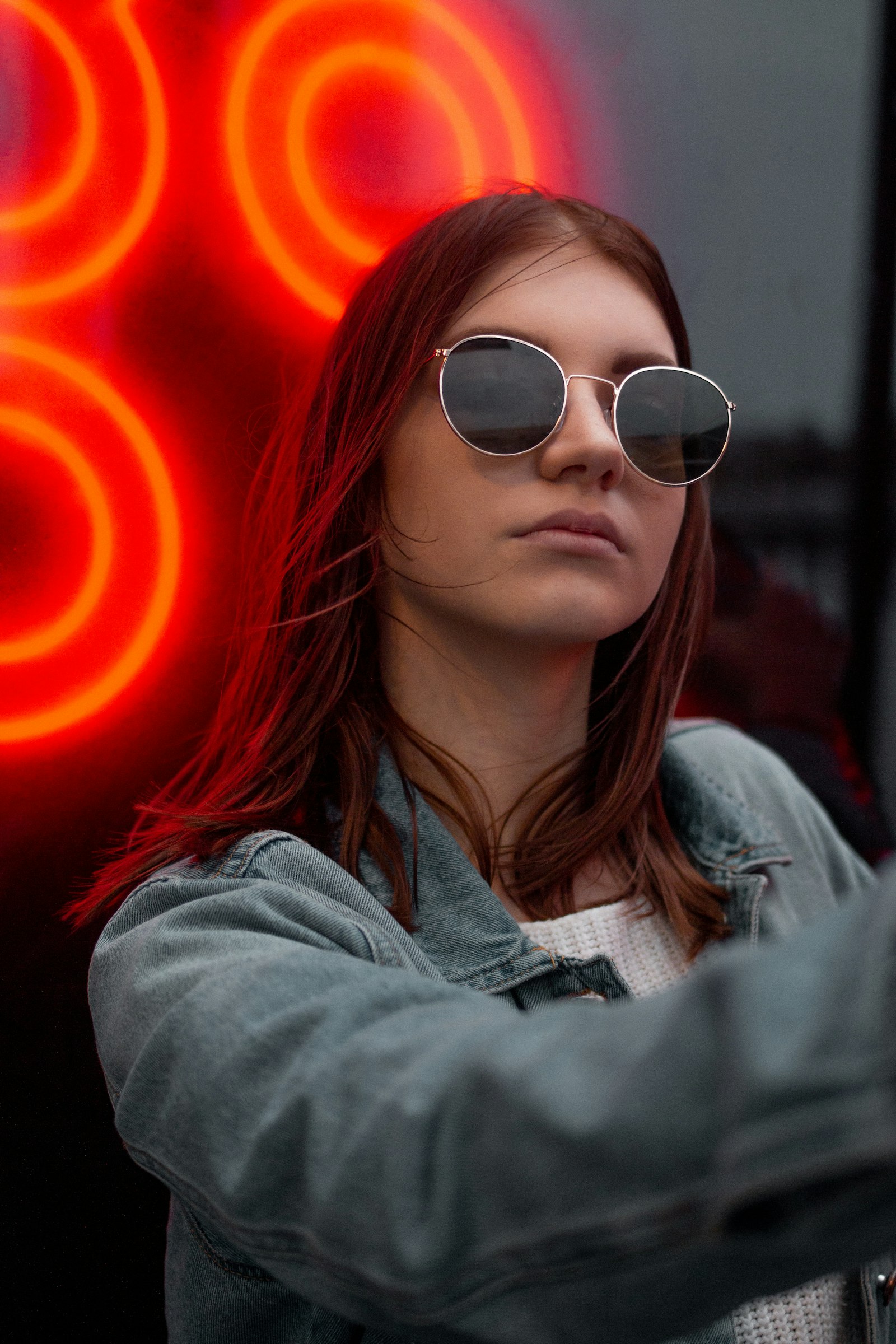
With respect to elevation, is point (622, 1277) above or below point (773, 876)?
above

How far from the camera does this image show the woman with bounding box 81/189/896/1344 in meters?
0.49

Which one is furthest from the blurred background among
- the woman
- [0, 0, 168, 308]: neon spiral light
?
the woman

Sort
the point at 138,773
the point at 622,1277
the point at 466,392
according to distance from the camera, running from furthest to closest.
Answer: the point at 138,773 < the point at 466,392 < the point at 622,1277

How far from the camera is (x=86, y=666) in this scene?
1.44 meters

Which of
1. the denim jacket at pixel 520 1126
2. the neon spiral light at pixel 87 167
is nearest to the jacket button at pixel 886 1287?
the denim jacket at pixel 520 1126

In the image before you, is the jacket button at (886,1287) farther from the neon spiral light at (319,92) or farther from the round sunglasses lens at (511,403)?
the neon spiral light at (319,92)

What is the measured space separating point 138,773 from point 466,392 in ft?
2.48

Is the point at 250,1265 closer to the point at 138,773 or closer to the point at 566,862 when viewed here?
the point at 566,862

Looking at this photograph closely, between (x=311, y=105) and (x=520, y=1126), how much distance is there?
1549 millimetres

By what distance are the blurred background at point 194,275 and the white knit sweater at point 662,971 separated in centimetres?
68

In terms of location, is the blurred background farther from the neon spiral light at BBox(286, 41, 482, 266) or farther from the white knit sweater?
the white knit sweater

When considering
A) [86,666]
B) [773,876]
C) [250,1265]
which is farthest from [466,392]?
[250,1265]

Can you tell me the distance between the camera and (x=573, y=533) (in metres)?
1.19

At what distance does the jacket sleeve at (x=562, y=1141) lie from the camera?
1.52ft
